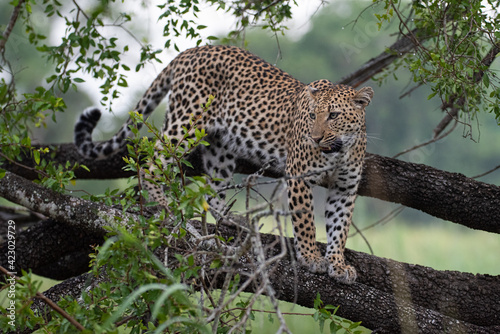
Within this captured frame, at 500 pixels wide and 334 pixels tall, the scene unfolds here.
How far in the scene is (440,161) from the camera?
3234cm

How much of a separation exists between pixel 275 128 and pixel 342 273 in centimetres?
162

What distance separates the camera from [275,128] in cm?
559

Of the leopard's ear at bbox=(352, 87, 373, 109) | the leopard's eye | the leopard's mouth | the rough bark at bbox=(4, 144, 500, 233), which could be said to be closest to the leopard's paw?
the leopard's mouth

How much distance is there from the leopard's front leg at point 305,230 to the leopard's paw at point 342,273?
9 centimetres

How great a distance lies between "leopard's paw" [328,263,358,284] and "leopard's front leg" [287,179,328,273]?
0.30 feet

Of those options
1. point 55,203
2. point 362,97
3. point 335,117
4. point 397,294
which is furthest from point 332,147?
point 55,203

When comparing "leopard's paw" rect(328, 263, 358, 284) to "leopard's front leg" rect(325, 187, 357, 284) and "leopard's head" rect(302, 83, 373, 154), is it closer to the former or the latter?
"leopard's front leg" rect(325, 187, 357, 284)

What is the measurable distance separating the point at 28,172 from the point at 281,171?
2.69 meters

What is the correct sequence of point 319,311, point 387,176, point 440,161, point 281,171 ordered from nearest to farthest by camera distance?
point 319,311
point 387,176
point 281,171
point 440,161

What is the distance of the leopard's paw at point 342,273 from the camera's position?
14.8ft

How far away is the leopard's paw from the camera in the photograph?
4.50 metres

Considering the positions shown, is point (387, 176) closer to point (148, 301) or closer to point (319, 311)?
point (319, 311)

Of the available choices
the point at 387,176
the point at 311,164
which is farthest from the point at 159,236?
the point at 387,176

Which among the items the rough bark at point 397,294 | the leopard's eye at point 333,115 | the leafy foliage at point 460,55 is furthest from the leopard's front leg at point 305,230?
the leafy foliage at point 460,55
